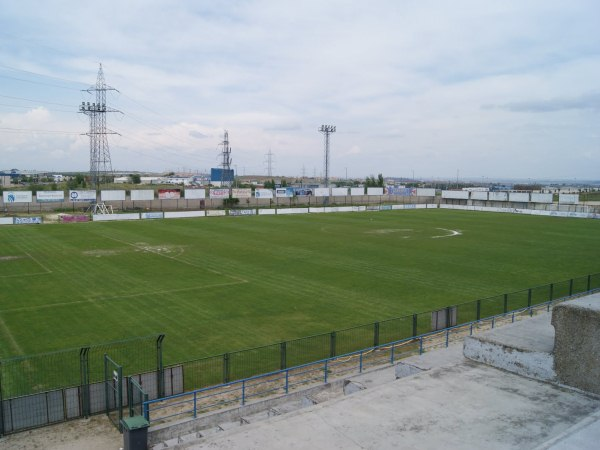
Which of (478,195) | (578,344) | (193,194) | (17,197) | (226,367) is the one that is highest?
(193,194)

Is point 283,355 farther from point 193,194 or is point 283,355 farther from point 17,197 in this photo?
point 193,194

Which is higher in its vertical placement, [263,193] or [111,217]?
[263,193]

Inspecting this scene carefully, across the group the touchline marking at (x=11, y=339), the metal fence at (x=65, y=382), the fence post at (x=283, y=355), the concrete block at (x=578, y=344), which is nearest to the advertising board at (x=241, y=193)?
the touchline marking at (x=11, y=339)

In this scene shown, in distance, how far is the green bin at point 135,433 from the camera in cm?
1309

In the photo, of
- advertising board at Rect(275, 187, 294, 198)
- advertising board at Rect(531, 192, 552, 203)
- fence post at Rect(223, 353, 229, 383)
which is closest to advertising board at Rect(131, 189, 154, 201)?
advertising board at Rect(275, 187, 294, 198)

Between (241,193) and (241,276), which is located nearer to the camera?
(241,276)

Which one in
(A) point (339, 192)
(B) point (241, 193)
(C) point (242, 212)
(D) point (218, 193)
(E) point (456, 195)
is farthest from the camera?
(E) point (456, 195)

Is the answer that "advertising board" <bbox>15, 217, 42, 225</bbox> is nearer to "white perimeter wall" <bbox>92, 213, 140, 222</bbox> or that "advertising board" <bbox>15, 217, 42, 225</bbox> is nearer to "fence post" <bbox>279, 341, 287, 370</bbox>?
"white perimeter wall" <bbox>92, 213, 140, 222</bbox>

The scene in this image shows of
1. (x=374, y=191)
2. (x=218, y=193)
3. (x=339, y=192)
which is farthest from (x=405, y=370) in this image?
(x=374, y=191)

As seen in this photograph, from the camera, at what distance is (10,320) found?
27.1 m

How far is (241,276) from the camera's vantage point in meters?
38.7

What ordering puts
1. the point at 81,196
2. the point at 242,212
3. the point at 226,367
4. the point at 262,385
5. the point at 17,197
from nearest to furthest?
the point at 226,367 → the point at 262,385 → the point at 17,197 → the point at 81,196 → the point at 242,212

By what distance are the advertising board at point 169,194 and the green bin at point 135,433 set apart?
85499mm

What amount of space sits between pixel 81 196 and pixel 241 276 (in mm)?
57479
